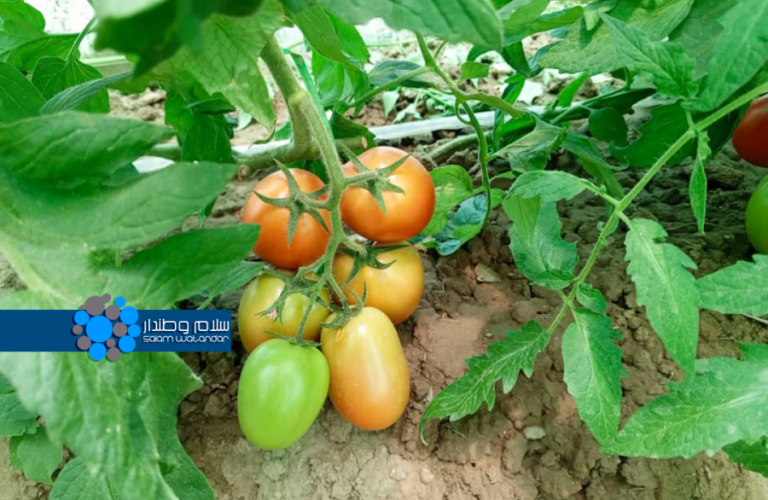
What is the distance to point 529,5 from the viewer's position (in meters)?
0.69

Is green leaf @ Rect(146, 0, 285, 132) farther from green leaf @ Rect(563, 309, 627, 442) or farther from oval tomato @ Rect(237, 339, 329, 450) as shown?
green leaf @ Rect(563, 309, 627, 442)

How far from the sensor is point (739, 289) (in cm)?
58

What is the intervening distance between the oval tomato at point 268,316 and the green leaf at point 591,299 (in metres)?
0.33

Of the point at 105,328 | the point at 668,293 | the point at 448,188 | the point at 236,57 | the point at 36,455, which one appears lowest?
the point at 36,455

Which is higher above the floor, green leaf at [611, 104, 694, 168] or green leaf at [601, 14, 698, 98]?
green leaf at [601, 14, 698, 98]

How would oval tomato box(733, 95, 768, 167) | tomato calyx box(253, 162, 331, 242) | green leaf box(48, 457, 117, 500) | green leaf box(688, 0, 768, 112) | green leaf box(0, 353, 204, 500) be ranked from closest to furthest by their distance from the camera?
green leaf box(0, 353, 204, 500)
green leaf box(688, 0, 768, 112)
green leaf box(48, 457, 117, 500)
tomato calyx box(253, 162, 331, 242)
oval tomato box(733, 95, 768, 167)

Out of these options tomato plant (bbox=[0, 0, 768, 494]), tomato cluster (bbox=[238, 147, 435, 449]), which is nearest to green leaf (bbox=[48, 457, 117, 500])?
tomato plant (bbox=[0, 0, 768, 494])

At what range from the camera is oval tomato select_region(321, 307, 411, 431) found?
73 cm

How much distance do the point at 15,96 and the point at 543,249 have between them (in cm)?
68

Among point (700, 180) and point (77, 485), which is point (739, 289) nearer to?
point (700, 180)

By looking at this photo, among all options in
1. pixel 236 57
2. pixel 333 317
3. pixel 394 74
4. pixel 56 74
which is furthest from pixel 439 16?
pixel 56 74

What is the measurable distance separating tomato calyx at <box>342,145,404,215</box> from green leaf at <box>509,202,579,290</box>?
0.56ft

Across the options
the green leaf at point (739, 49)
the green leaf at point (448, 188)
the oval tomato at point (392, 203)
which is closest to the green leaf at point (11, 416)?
the oval tomato at point (392, 203)

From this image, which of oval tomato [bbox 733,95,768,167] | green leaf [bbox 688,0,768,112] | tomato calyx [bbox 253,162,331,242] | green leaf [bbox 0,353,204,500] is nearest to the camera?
green leaf [bbox 0,353,204,500]
